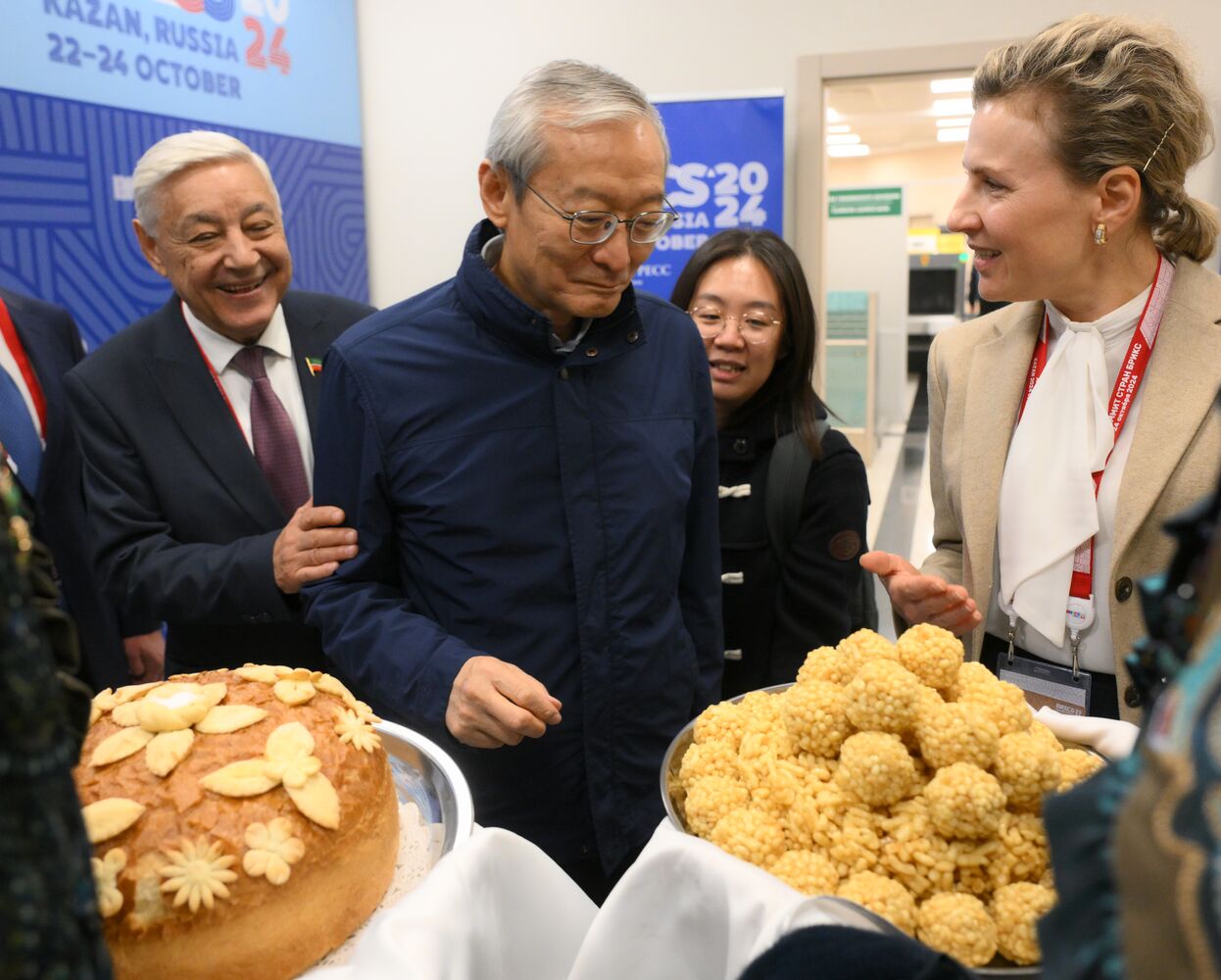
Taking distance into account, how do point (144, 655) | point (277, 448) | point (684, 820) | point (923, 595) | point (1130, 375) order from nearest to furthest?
point (684, 820), point (923, 595), point (1130, 375), point (277, 448), point (144, 655)

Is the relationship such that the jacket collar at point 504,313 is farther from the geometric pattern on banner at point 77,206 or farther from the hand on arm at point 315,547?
the geometric pattern on banner at point 77,206

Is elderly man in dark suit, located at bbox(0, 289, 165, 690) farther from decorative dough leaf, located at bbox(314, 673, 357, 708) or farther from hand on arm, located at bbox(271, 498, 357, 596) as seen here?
decorative dough leaf, located at bbox(314, 673, 357, 708)

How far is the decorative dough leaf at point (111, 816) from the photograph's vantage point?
2.55ft

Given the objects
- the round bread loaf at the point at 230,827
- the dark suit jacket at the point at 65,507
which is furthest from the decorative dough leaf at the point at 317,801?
the dark suit jacket at the point at 65,507

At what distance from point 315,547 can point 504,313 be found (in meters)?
0.51

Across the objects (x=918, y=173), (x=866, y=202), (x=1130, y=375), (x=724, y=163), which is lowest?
(x=1130, y=375)

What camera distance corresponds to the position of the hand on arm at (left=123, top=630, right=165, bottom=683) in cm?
256

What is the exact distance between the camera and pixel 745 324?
2.32 meters

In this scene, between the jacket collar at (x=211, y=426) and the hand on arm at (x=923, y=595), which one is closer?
the hand on arm at (x=923, y=595)

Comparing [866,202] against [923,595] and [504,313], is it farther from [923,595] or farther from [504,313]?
[923,595]

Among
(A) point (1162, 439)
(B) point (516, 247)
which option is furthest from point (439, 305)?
(A) point (1162, 439)

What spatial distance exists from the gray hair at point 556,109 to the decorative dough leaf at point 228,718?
94cm

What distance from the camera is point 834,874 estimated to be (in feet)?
2.84

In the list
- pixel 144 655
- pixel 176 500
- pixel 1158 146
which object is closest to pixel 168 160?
pixel 176 500
